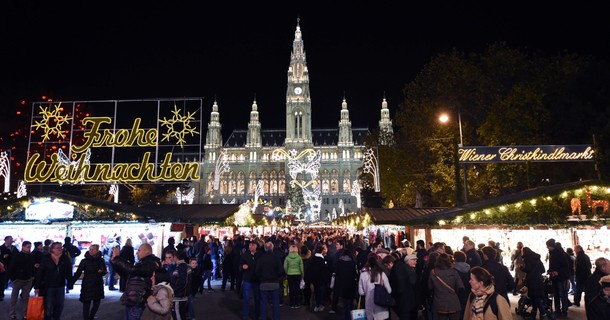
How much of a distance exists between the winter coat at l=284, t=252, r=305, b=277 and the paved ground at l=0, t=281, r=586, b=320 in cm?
90

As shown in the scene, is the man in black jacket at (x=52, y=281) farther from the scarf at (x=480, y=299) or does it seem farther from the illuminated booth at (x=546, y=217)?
the illuminated booth at (x=546, y=217)

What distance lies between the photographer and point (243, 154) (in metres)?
107

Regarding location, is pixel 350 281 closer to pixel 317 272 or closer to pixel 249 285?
pixel 249 285

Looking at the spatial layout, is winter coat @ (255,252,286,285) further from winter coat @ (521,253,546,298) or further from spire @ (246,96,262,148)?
spire @ (246,96,262,148)

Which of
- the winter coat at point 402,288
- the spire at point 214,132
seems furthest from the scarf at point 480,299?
the spire at point 214,132

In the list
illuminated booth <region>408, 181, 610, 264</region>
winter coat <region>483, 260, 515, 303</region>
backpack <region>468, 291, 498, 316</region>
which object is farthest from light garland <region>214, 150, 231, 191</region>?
backpack <region>468, 291, 498, 316</region>

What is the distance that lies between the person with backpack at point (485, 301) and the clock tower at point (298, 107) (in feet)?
314

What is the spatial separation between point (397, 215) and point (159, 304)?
1572cm

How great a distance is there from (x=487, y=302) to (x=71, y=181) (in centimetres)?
1996

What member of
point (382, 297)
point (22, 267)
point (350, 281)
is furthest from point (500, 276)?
point (22, 267)

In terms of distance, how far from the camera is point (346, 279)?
898cm

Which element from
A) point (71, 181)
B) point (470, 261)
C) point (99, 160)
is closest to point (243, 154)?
point (99, 160)

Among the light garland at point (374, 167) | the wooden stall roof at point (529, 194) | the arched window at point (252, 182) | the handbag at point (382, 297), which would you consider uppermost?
the arched window at point (252, 182)

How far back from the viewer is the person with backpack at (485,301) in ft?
13.8
